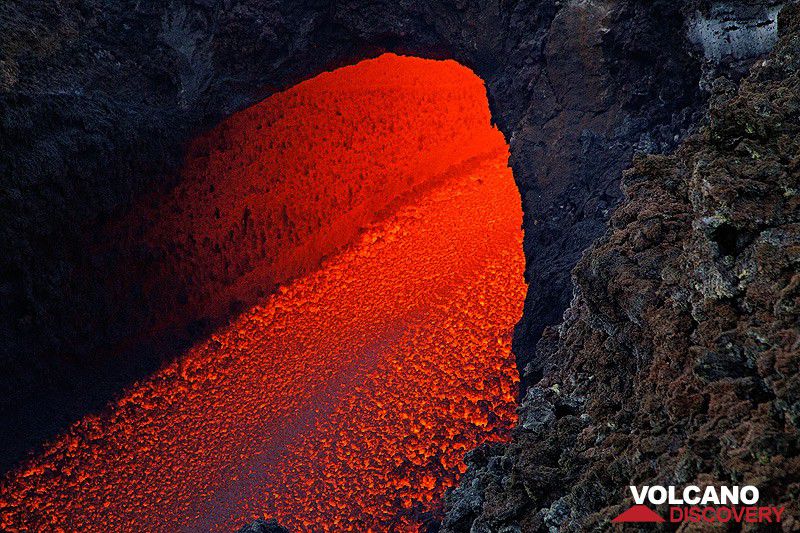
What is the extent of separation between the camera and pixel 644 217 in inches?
221

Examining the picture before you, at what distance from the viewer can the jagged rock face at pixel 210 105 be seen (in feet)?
31.8

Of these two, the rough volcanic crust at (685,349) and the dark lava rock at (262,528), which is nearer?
the rough volcanic crust at (685,349)

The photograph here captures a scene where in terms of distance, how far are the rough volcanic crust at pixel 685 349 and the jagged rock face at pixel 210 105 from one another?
11.1 feet

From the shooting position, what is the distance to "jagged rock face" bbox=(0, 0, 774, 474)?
9703mm

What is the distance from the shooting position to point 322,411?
12.3 m

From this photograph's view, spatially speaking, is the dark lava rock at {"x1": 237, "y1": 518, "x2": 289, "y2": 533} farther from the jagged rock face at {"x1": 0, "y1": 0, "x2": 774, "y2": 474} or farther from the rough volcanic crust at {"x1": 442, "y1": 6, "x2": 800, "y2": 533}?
the jagged rock face at {"x1": 0, "y1": 0, "x2": 774, "y2": 474}

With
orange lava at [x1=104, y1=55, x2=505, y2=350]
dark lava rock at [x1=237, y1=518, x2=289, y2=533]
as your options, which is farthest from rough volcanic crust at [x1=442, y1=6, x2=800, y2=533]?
orange lava at [x1=104, y1=55, x2=505, y2=350]

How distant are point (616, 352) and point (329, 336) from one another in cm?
858

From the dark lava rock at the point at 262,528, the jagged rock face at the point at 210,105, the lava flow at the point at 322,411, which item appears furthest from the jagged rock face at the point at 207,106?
the dark lava rock at the point at 262,528

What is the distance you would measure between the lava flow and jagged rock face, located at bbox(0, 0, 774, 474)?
1076mm

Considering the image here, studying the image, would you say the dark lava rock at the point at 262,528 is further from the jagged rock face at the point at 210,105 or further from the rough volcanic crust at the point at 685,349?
the jagged rock face at the point at 210,105

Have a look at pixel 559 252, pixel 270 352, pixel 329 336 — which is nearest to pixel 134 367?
pixel 270 352

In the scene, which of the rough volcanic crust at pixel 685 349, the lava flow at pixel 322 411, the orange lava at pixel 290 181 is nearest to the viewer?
the rough volcanic crust at pixel 685 349

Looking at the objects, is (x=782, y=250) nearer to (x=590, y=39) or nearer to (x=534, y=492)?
(x=534, y=492)
